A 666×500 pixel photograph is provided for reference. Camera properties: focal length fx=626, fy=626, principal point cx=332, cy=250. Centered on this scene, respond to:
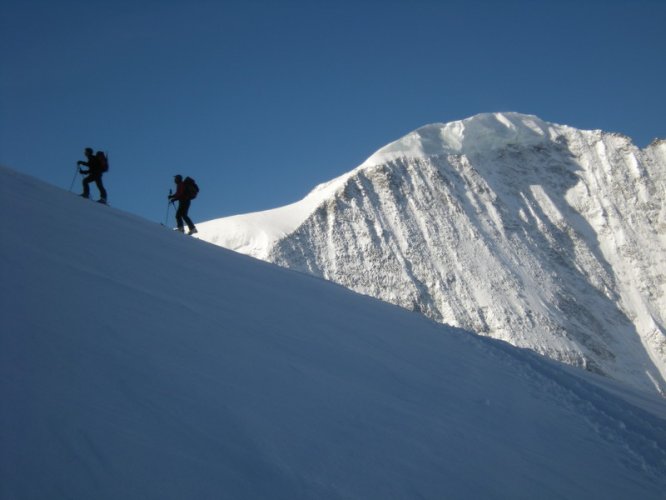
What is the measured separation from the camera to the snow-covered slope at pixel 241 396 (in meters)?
3.21

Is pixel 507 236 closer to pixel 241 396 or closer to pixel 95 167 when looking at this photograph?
pixel 95 167

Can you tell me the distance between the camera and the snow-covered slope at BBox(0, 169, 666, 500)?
3.21m

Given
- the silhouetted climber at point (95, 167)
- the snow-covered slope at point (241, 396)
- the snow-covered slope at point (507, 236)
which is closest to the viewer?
the snow-covered slope at point (241, 396)

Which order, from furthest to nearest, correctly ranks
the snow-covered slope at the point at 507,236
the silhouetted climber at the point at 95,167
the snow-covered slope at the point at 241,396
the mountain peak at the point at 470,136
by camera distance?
the mountain peak at the point at 470,136, the snow-covered slope at the point at 507,236, the silhouetted climber at the point at 95,167, the snow-covered slope at the point at 241,396

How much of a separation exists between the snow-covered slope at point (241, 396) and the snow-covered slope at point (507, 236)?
142 feet

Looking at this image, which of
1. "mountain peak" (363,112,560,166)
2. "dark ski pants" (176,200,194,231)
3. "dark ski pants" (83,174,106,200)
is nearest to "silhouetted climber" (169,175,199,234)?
"dark ski pants" (176,200,194,231)

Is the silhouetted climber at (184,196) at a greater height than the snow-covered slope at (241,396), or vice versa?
the silhouetted climber at (184,196)

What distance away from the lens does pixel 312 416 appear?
433 cm

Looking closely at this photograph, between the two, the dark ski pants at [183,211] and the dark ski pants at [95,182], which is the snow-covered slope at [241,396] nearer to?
the dark ski pants at [95,182]

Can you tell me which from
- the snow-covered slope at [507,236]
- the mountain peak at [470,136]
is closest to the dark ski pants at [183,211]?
the snow-covered slope at [507,236]

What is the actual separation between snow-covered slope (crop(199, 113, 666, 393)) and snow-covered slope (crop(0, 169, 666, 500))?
1705 inches

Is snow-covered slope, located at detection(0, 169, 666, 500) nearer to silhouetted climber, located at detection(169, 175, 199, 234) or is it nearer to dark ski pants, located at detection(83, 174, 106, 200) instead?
dark ski pants, located at detection(83, 174, 106, 200)

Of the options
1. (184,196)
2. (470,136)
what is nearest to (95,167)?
(184,196)

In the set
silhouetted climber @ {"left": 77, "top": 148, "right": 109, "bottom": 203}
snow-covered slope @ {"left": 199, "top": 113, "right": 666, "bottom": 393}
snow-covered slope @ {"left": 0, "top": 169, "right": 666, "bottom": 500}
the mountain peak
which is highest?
the mountain peak
